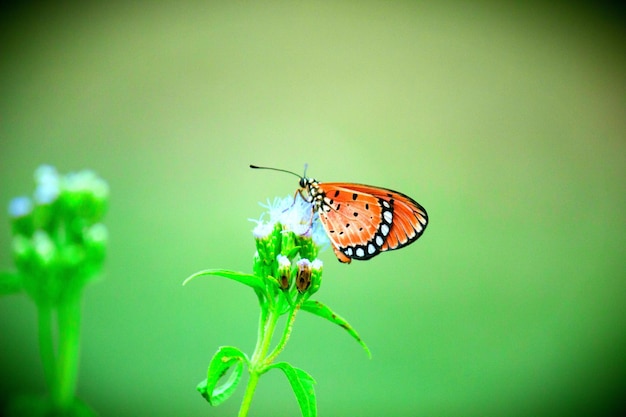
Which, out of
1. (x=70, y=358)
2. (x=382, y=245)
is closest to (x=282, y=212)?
(x=382, y=245)

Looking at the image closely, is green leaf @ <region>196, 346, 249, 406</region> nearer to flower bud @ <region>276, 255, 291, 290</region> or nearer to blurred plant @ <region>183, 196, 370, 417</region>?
blurred plant @ <region>183, 196, 370, 417</region>

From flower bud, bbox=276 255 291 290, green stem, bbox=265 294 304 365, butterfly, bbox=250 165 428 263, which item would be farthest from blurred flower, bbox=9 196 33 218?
butterfly, bbox=250 165 428 263

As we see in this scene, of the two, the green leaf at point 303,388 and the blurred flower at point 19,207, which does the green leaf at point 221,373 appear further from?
the blurred flower at point 19,207

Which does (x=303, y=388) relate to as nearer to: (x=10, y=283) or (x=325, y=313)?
(x=325, y=313)

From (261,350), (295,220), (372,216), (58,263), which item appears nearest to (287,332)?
(261,350)

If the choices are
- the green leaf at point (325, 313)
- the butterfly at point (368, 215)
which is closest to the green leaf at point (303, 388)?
the green leaf at point (325, 313)
